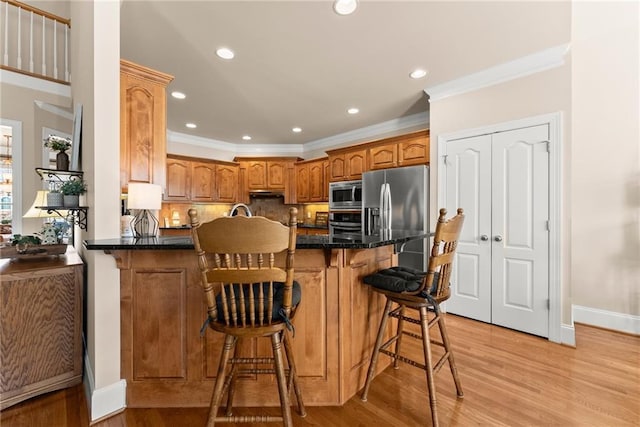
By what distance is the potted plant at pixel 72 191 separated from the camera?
1.92 metres

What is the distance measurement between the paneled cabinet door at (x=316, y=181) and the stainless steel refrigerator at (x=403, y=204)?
58.8 inches

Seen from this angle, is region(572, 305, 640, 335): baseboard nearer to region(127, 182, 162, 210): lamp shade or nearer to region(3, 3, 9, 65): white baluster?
region(127, 182, 162, 210): lamp shade

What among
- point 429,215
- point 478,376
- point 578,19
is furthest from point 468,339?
point 578,19

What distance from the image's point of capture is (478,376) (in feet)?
6.83

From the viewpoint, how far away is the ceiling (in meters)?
2.15

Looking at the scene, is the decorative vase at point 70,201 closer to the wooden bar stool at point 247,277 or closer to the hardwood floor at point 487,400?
the hardwood floor at point 487,400

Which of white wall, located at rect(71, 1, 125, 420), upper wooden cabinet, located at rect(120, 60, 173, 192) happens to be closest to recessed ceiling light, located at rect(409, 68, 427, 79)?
upper wooden cabinet, located at rect(120, 60, 173, 192)

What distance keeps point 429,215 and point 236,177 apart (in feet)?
12.9

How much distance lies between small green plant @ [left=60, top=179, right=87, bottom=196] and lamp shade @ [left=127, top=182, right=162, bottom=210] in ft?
1.33

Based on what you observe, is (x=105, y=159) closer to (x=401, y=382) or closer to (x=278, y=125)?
(x=401, y=382)

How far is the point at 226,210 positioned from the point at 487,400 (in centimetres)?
565

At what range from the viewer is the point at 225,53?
2.70 m

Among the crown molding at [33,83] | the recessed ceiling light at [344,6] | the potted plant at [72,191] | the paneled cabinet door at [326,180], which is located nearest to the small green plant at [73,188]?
the potted plant at [72,191]

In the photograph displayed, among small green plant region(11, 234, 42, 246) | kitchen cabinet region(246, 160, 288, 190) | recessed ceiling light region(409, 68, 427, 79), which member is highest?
recessed ceiling light region(409, 68, 427, 79)
